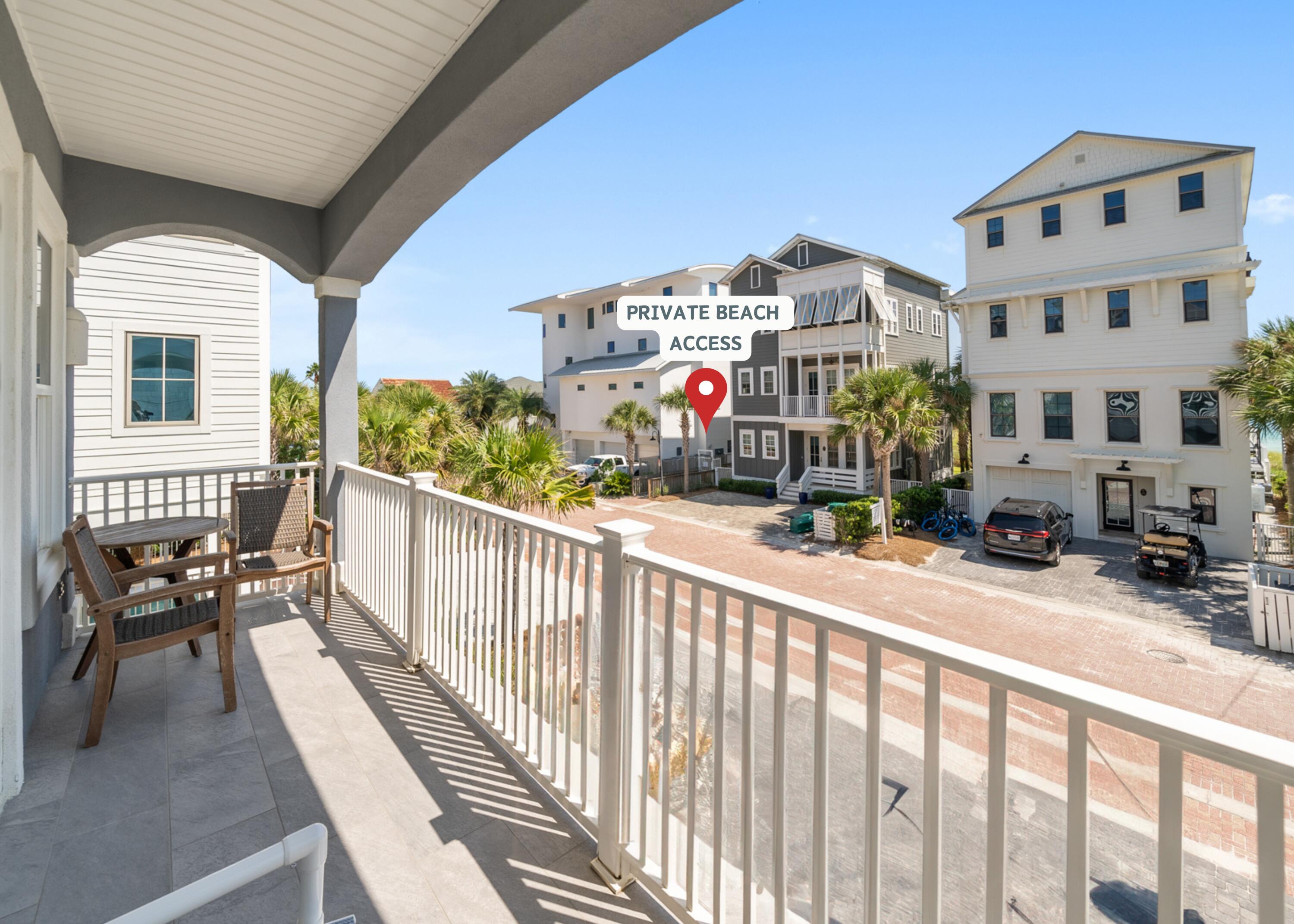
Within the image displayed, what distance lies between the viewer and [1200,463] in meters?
11.9

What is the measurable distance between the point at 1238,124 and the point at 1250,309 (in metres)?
3.84

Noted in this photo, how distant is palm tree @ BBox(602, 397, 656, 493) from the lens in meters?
21.2

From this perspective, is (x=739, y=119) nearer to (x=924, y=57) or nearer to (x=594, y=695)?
(x=924, y=57)

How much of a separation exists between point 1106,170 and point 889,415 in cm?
710

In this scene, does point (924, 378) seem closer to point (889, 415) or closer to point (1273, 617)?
point (889, 415)

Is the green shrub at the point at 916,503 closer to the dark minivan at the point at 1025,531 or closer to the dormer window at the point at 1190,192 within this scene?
the dark minivan at the point at 1025,531

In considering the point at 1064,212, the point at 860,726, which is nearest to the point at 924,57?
the point at 1064,212

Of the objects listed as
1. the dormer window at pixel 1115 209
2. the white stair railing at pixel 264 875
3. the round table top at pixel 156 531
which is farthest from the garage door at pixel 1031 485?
the white stair railing at pixel 264 875

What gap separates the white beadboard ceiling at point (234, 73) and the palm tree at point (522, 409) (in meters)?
20.0

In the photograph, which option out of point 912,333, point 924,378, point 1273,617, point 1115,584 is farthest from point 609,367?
point 1273,617

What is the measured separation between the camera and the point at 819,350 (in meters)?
18.2

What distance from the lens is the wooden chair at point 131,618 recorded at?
243 centimetres

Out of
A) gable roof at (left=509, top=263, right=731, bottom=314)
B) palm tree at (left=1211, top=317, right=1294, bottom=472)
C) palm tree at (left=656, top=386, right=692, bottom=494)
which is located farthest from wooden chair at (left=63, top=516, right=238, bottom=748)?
gable roof at (left=509, top=263, right=731, bottom=314)

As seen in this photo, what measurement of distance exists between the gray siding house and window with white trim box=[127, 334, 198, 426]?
15.1 metres
